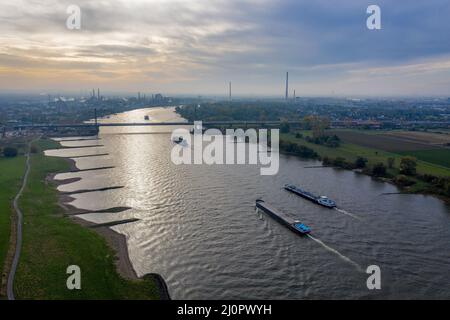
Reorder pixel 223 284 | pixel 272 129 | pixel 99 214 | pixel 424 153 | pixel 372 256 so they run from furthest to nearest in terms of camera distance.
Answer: pixel 272 129 < pixel 424 153 < pixel 99 214 < pixel 372 256 < pixel 223 284

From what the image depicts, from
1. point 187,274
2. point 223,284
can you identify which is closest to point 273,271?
point 223,284

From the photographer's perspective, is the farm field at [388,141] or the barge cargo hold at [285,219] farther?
the farm field at [388,141]

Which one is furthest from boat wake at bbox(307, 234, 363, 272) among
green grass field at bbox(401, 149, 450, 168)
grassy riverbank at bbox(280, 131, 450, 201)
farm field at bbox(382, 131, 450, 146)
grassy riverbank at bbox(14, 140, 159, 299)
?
farm field at bbox(382, 131, 450, 146)

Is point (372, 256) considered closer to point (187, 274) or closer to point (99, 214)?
point (187, 274)

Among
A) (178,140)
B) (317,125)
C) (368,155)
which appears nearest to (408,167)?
(368,155)

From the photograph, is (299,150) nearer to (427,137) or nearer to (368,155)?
(368,155)

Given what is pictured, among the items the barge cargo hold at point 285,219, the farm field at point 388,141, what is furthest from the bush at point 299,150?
the barge cargo hold at point 285,219

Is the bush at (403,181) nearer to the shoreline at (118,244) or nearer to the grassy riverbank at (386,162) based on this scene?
the grassy riverbank at (386,162)

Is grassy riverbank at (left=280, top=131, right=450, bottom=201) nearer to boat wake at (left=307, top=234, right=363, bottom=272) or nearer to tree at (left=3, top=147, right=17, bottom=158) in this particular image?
boat wake at (left=307, top=234, right=363, bottom=272)
